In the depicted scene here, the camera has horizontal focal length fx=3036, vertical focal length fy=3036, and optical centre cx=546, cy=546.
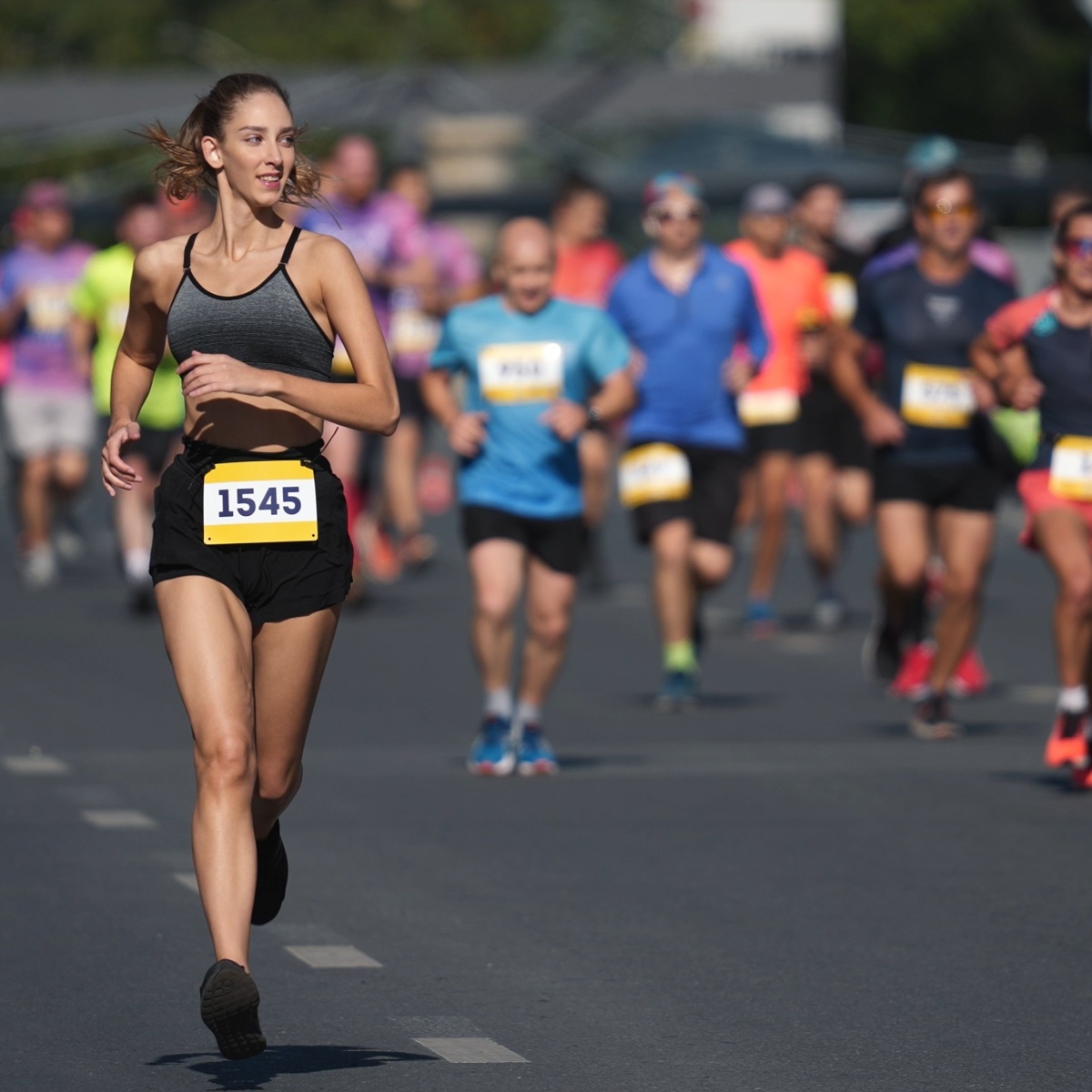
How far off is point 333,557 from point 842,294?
33.6 feet

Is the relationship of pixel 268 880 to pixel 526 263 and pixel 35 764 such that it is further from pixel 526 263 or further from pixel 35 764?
pixel 526 263

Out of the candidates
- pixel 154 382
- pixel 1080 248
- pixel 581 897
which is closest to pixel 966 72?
pixel 154 382

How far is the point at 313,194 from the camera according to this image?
652 centimetres

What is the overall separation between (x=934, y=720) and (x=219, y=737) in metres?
6.02

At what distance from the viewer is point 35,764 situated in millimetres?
10672

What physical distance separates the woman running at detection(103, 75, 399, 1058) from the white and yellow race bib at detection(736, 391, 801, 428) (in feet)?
31.5

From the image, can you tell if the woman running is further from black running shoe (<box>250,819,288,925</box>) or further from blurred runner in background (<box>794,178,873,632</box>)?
blurred runner in background (<box>794,178,873,632</box>)

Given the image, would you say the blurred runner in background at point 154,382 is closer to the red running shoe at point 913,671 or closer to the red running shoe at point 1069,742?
the red running shoe at point 913,671

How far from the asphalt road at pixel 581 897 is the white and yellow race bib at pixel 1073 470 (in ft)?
3.32

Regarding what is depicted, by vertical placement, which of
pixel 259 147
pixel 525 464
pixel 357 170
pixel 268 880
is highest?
pixel 357 170

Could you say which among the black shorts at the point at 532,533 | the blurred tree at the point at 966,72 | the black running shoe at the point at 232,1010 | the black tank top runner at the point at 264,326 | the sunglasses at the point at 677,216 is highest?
the blurred tree at the point at 966,72

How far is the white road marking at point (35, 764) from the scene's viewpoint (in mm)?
10492

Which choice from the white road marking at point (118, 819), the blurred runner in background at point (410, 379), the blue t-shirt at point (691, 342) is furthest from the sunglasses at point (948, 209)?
the blurred runner in background at point (410, 379)

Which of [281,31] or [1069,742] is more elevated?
[281,31]
